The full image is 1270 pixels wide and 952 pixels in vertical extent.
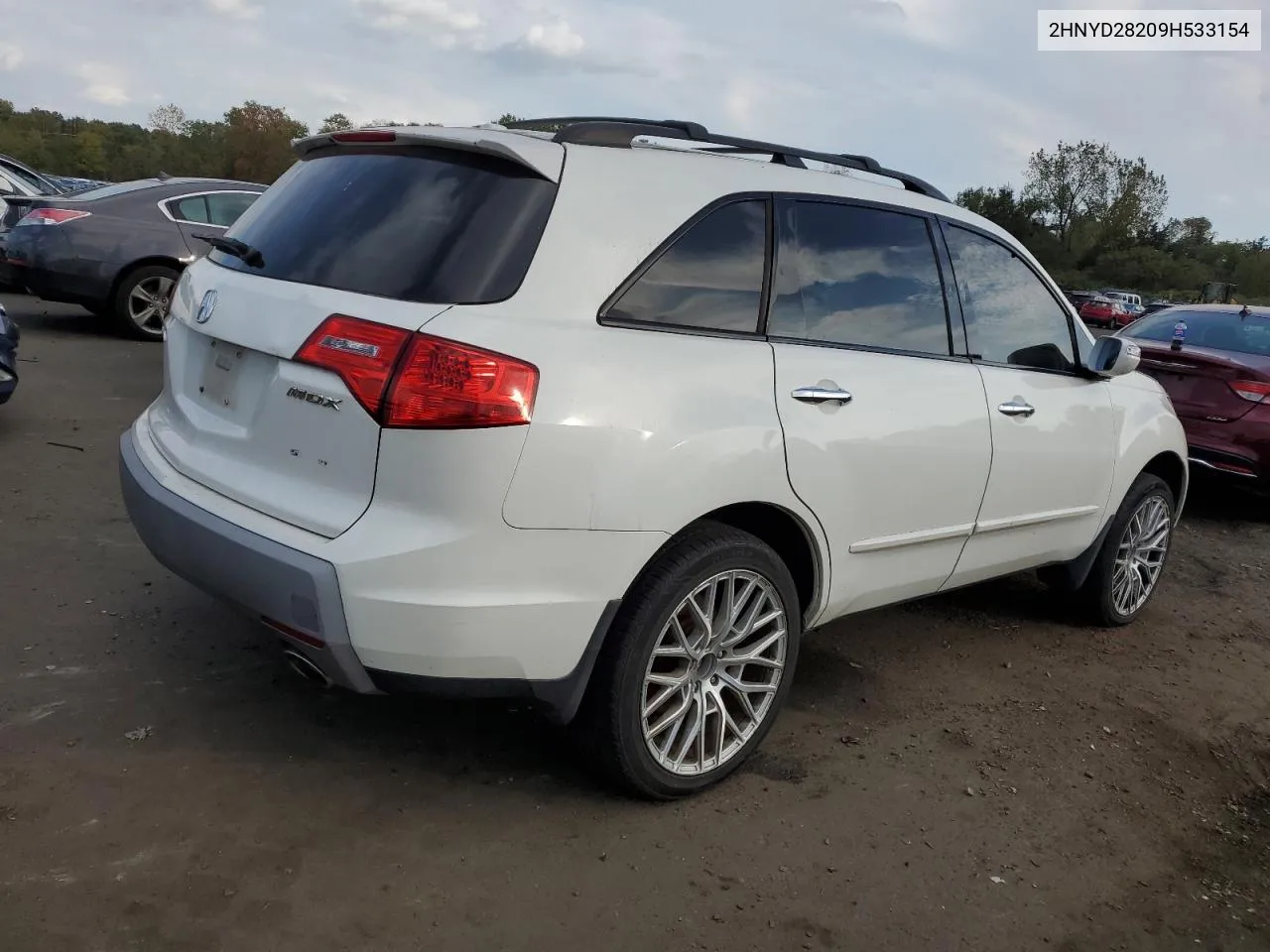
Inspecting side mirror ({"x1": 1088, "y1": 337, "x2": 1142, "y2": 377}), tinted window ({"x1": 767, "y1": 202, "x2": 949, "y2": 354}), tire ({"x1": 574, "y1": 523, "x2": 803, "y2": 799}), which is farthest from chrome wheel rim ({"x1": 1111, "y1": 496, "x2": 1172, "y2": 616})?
tire ({"x1": 574, "y1": 523, "x2": 803, "y2": 799})

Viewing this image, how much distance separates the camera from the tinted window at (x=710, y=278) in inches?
114

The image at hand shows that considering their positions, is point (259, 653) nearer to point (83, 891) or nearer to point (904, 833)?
point (83, 891)

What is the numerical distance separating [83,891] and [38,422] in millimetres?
5211

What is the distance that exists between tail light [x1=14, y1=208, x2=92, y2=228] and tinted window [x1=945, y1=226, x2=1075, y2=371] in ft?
28.6

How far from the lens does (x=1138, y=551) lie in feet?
16.8

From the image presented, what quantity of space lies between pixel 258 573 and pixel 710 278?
4.76 ft

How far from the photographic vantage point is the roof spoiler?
281 cm

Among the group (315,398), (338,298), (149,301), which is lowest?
(149,301)

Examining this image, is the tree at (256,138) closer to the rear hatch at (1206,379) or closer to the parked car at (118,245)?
the parked car at (118,245)

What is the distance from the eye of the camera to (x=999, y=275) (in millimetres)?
4199

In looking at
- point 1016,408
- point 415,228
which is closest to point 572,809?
point 415,228

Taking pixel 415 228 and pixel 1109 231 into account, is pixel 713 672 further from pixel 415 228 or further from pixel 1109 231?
pixel 1109 231

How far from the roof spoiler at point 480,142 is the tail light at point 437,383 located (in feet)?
1.92

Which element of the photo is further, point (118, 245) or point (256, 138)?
point (256, 138)
